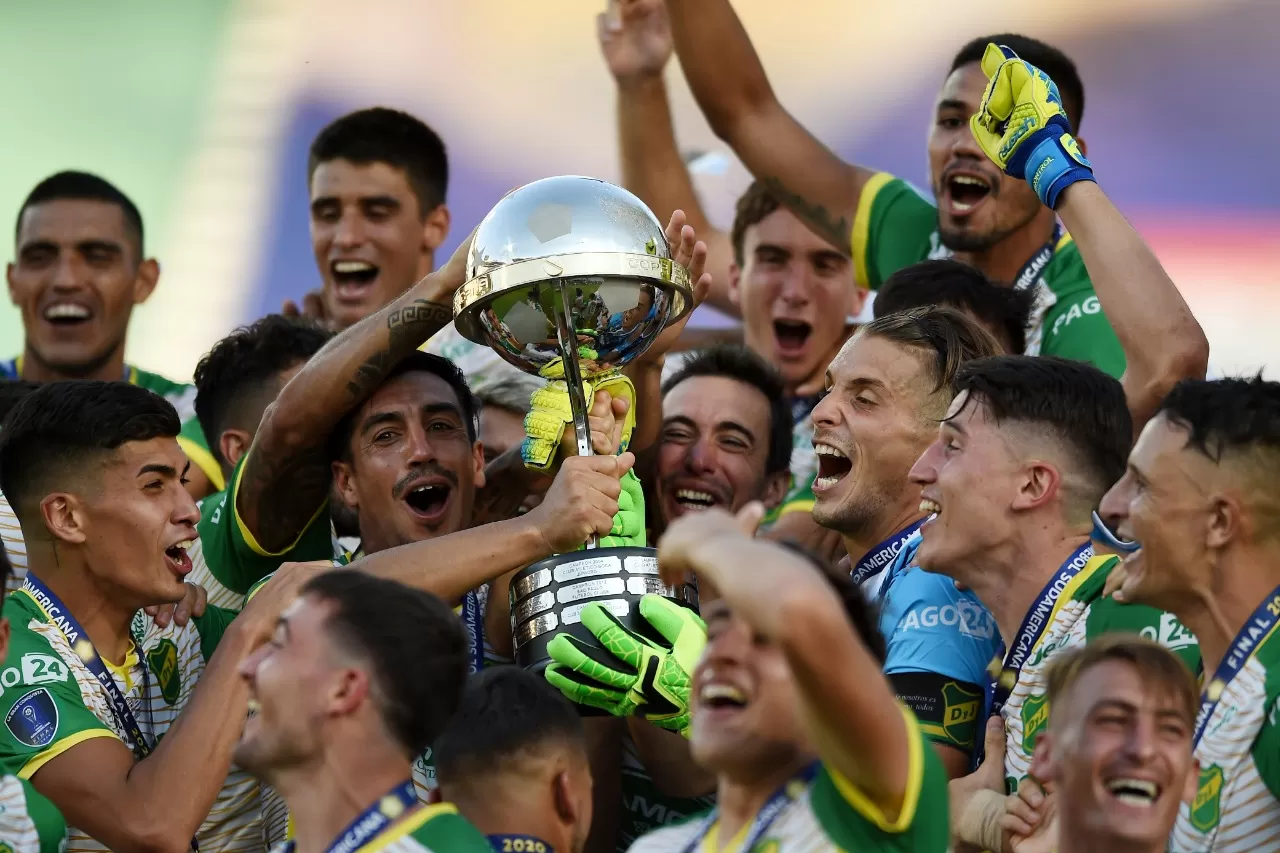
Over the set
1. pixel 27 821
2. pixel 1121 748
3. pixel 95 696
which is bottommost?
pixel 27 821

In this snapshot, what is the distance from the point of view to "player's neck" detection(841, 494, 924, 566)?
18.0ft

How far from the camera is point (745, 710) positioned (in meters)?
3.74

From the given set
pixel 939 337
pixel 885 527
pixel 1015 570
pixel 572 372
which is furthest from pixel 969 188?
pixel 572 372

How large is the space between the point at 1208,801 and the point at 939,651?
0.88m

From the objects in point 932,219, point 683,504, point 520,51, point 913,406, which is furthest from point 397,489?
point 520,51

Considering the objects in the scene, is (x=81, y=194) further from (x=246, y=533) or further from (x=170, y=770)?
(x=170, y=770)

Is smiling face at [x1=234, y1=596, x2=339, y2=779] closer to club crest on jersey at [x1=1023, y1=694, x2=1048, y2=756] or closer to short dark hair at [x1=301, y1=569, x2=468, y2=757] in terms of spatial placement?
A: short dark hair at [x1=301, y1=569, x2=468, y2=757]

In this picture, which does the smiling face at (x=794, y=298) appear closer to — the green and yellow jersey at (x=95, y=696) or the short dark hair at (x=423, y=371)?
the short dark hair at (x=423, y=371)

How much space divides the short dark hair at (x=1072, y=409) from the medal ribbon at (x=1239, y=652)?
2.67 feet

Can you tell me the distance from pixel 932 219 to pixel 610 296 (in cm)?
225

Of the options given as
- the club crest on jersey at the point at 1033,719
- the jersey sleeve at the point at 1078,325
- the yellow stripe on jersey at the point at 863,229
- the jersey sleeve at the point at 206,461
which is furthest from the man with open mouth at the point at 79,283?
the club crest on jersey at the point at 1033,719

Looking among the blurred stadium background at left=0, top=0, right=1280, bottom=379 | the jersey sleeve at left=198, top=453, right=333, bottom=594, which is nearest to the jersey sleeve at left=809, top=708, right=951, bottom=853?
the jersey sleeve at left=198, top=453, right=333, bottom=594

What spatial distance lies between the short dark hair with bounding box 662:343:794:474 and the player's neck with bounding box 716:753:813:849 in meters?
2.70

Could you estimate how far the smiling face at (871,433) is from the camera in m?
5.48
